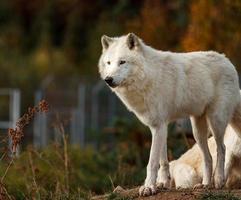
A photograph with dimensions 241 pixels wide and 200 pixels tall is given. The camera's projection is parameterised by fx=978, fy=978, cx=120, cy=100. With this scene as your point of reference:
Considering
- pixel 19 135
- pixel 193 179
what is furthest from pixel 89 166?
pixel 19 135

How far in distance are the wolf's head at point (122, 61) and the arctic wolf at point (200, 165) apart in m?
1.87

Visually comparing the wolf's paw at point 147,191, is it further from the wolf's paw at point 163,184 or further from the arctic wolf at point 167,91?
the wolf's paw at point 163,184

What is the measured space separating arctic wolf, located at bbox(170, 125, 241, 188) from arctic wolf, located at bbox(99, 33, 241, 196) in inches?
11.7

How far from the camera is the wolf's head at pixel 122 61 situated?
10305 mm

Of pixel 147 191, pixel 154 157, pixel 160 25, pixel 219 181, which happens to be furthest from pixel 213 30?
pixel 147 191

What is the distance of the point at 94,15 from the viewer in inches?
1496

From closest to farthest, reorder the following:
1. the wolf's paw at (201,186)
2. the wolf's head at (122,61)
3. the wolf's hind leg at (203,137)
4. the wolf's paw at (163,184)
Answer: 1. the wolf's head at (122,61)
2. the wolf's paw at (163,184)
3. the wolf's paw at (201,186)
4. the wolf's hind leg at (203,137)

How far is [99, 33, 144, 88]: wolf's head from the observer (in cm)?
1030

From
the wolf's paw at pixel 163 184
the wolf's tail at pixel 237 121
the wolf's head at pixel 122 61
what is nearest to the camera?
the wolf's head at pixel 122 61

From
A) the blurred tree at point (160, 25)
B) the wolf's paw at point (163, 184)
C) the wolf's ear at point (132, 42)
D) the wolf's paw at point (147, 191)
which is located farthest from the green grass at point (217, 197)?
the blurred tree at point (160, 25)

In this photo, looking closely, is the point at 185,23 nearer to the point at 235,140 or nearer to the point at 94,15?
the point at 94,15

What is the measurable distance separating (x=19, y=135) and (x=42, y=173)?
4.29 m

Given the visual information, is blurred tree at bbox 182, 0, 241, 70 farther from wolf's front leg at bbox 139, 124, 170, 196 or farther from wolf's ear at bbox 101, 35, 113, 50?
wolf's front leg at bbox 139, 124, 170, 196

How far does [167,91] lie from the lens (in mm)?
10586
